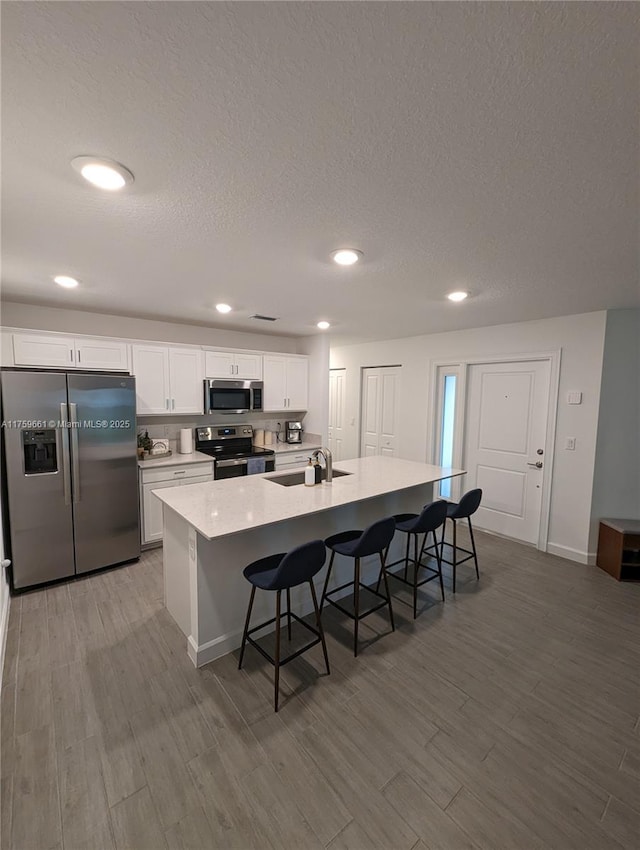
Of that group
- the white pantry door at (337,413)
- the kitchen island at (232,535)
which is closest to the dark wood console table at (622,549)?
the kitchen island at (232,535)

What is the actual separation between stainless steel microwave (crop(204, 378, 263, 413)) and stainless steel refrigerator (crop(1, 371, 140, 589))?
3.47 ft

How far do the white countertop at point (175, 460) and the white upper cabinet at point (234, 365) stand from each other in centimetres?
100

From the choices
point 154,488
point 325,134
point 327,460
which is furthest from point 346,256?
point 154,488

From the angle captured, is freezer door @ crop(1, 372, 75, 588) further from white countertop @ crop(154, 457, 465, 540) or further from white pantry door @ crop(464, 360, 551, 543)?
white pantry door @ crop(464, 360, 551, 543)

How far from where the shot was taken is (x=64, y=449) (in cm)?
310

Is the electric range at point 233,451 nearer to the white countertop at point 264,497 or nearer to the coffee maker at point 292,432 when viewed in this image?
the coffee maker at point 292,432

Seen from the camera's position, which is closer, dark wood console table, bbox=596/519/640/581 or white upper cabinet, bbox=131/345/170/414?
dark wood console table, bbox=596/519/640/581

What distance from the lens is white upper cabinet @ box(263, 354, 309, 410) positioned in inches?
198

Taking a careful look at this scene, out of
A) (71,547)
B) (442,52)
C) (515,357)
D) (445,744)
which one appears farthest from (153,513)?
(515,357)

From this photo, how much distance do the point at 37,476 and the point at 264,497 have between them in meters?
2.02

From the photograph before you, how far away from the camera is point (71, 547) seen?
320cm

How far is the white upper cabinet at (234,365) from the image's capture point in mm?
4465

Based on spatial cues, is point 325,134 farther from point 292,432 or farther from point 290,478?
point 292,432

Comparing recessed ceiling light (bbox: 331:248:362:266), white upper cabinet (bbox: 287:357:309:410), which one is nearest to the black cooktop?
white upper cabinet (bbox: 287:357:309:410)
